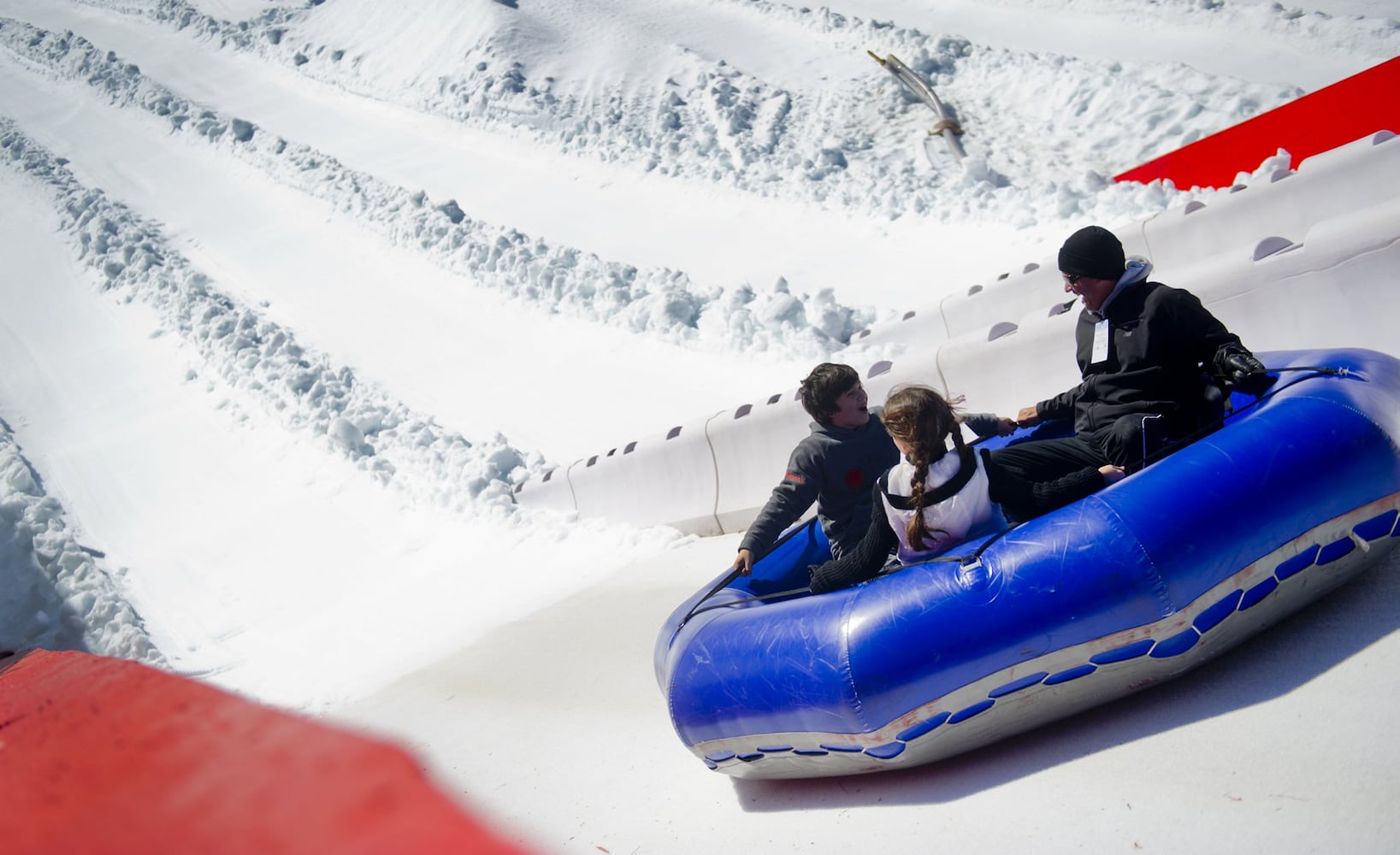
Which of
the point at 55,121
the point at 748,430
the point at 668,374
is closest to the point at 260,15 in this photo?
the point at 55,121

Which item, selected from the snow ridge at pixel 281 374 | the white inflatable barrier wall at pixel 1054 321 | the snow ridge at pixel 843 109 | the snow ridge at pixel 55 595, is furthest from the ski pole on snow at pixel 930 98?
the snow ridge at pixel 55 595

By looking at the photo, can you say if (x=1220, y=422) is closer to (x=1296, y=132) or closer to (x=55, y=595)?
(x=1296, y=132)

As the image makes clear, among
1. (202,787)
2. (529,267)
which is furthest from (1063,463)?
(529,267)

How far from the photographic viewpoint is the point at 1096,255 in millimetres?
3807

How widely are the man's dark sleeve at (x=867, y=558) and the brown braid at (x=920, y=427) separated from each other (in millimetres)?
226

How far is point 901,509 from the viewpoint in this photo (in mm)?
3541

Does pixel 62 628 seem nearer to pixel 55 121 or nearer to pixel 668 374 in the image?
pixel 668 374

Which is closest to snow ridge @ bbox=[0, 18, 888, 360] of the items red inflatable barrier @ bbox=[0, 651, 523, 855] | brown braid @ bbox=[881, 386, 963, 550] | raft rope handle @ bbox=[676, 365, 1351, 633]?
raft rope handle @ bbox=[676, 365, 1351, 633]

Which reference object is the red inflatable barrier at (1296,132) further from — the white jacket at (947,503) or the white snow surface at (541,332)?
the white jacket at (947,503)

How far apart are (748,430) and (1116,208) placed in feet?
14.4

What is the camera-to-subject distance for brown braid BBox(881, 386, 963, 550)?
11.0 feet

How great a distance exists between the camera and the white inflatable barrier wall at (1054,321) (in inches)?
195

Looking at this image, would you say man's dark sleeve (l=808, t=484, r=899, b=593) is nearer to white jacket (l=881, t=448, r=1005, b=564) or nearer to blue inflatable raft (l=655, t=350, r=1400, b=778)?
white jacket (l=881, t=448, r=1005, b=564)

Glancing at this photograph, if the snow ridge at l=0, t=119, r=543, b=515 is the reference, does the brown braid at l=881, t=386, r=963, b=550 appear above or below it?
above
